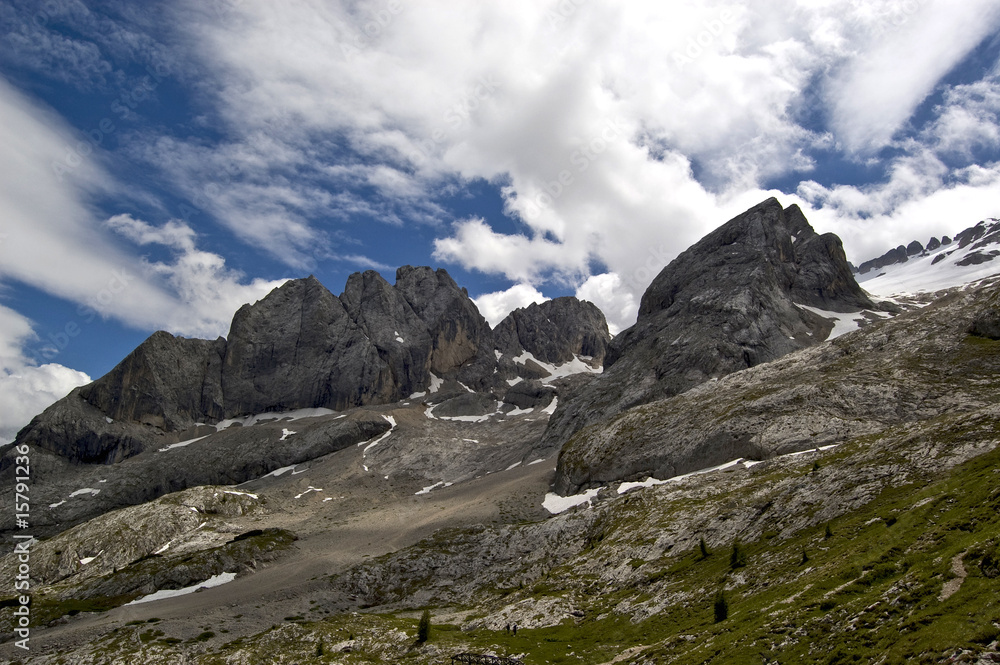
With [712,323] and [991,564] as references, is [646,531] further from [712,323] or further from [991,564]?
[712,323]

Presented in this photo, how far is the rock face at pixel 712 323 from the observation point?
141000 millimetres

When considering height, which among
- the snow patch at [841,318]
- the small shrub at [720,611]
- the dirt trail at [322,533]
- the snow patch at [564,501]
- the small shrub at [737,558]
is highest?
the snow patch at [841,318]

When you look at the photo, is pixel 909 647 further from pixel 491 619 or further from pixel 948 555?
pixel 491 619

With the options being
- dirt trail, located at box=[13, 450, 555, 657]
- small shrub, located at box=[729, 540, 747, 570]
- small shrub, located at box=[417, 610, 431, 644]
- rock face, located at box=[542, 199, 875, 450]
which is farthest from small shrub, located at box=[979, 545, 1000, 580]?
rock face, located at box=[542, 199, 875, 450]

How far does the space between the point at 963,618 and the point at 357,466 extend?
17830 cm

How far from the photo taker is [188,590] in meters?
94.9

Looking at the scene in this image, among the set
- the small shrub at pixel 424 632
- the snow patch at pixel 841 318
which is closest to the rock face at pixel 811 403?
the small shrub at pixel 424 632

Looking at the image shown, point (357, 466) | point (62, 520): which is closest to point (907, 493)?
point (357, 466)

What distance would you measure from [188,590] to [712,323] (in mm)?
136863

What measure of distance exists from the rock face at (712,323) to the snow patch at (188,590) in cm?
8364

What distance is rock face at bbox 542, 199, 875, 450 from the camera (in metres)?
141

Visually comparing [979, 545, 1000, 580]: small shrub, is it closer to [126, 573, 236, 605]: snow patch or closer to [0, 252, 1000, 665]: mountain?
[0, 252, 1000, 665]: mountain

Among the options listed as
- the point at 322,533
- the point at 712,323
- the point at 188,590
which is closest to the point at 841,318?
the point at 712,323

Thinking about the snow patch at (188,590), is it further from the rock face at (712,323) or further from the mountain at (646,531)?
the rock face at (712,323)
